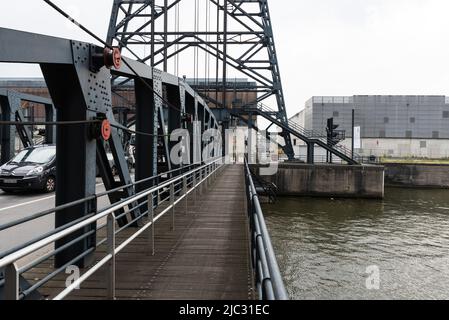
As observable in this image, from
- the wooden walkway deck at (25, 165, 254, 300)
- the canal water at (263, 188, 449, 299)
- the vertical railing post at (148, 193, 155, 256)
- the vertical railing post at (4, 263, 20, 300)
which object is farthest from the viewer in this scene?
the canal water at (263, 188, 449, 299)

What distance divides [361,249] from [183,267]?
13.0 metres

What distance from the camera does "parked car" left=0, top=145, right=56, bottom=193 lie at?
48.0ft

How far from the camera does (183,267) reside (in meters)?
5.62

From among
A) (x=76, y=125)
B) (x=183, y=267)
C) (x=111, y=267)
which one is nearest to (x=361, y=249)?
(x=183, y=267)

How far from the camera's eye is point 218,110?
3834 centimetres

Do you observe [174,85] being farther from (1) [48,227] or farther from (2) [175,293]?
(2) [175,293]

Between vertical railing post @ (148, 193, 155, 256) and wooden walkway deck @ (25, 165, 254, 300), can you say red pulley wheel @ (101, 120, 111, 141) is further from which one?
wooden walkway deck @ (25, 165, 254, 300)

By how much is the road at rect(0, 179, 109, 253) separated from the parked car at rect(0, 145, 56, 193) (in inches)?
14.5

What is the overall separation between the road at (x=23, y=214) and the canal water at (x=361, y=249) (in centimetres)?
698

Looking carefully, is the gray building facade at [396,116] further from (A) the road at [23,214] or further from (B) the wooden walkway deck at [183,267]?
(B) the wooden walkway deck at [183,267]

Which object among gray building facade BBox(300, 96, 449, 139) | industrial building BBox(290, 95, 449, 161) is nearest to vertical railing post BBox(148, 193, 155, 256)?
industrial building BBox(290, 95, 449, 161)

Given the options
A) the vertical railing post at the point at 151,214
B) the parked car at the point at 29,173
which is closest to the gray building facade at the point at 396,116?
the parked car at the point at 29,173
